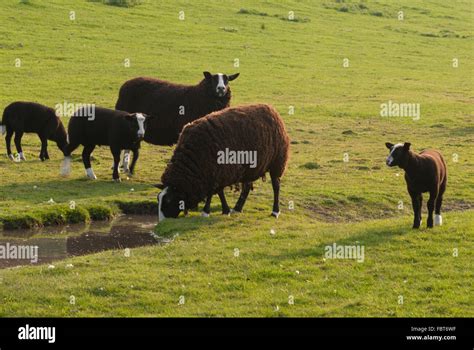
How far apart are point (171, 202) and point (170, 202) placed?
20mm

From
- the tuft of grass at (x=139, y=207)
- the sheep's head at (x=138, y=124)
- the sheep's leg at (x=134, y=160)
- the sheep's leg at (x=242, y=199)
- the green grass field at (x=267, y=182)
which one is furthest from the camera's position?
the sheep's leg at (x=134, y=160)

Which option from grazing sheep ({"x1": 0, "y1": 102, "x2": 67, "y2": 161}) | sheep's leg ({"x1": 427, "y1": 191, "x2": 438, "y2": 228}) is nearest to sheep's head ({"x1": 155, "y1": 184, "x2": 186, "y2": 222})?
sheep's leg ({"x1": 427, "y1": 191, "x2": 438, "y2": 228})

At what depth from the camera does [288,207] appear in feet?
67.7

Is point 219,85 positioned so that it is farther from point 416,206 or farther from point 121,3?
point 121,3

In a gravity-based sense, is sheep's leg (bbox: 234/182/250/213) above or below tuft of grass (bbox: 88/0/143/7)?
below

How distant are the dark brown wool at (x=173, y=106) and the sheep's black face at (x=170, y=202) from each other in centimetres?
562

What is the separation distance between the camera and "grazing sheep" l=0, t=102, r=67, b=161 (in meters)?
25.3

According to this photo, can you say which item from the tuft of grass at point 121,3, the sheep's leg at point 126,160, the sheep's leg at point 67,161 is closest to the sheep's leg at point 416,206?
the sheep's leg at point 126,160

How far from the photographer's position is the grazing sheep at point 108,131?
2216 centimetres

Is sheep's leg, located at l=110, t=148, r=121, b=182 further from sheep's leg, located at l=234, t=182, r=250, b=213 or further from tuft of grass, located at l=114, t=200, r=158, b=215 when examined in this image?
sheep's leg, located at l=234, t=182, r=250, b=213

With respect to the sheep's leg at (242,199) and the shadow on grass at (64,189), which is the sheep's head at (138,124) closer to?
the shadow on grass at (64,189)

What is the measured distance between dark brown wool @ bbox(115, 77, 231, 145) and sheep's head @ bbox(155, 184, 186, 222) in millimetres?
5618

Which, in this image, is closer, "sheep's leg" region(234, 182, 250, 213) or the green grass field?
the green grass field

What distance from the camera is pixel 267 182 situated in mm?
23078
